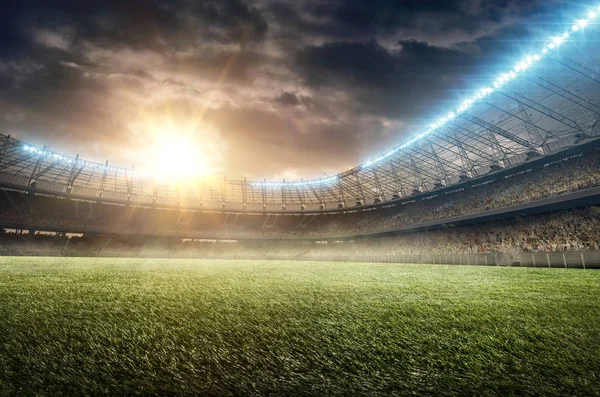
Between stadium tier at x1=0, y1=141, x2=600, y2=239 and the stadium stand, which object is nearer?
the stadium stand

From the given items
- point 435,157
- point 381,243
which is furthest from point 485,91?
point 381,243

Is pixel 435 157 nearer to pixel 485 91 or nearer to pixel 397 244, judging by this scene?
pixel 485 91

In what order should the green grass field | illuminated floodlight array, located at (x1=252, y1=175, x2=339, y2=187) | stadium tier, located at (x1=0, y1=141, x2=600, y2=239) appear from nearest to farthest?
the green grass field → stadium tier, located at (x1=0, y1=141, x2=600, y2=239) → illuminated floodlight array, located at (x1=252, y1=175, x2=339, y2=187)

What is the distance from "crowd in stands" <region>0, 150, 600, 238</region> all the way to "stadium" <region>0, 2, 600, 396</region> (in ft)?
0.73

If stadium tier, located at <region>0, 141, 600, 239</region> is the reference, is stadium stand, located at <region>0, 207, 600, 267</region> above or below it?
below

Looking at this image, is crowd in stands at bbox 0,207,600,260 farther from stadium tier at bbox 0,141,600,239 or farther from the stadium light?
the stadium light

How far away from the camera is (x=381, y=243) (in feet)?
128

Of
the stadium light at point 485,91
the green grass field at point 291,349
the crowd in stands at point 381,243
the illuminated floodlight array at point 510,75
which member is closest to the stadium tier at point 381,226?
the crowd in stands at point 381,243

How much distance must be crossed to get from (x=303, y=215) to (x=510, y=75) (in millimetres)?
38624

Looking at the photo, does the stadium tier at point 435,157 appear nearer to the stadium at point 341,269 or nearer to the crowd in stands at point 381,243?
the stadium at point 341,269

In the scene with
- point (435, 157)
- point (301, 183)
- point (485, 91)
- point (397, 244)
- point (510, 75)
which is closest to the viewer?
point (510, 75)

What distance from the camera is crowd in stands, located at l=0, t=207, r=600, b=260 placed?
20.6 metres

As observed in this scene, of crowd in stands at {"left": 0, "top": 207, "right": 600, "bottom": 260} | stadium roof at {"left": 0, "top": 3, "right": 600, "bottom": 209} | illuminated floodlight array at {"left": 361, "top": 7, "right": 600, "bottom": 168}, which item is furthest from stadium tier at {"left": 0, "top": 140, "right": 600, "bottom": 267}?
illuminated floodlight array at {"left": 361, "top": 7, "right": 600, "bottom": 168}

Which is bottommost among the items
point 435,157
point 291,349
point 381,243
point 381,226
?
point 291,349
